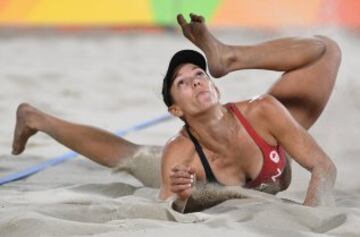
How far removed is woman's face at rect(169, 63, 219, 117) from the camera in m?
2.57

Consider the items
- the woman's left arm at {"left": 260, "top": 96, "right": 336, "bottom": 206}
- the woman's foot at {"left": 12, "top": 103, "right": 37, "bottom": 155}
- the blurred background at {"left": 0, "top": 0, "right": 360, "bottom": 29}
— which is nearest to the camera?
the woman's left arm at {"left": 260, "top": 96, "right": 336, "bottom": 206}

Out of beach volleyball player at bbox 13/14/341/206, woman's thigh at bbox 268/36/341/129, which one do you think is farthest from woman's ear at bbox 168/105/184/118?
woman's thigh at bbox 268/36/341/129

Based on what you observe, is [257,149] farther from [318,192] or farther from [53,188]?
[53,188]

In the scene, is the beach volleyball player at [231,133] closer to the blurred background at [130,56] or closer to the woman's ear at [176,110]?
the woman's ear at [176,110]

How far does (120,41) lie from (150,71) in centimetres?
179

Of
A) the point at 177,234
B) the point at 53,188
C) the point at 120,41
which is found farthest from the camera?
the point at 120,41

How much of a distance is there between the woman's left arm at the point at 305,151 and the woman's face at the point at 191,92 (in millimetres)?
199

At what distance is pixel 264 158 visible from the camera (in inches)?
104

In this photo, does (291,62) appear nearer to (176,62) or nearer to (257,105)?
(257,105)

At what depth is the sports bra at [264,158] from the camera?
264 cm

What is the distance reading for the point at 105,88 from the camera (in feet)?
18.9

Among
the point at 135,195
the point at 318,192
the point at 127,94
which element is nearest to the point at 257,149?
the point at 318,192

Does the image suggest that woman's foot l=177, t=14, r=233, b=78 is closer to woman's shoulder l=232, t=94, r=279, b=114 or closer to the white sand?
woman's shoulder l=232, t=94, r=279, b=114

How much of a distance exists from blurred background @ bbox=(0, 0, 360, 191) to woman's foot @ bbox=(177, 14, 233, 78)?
0.56m
